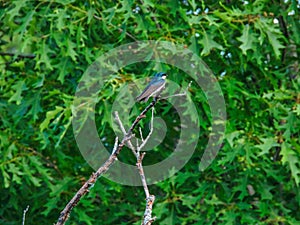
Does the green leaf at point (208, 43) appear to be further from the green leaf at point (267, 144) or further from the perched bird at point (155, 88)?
the perched bird at point (155, 88)

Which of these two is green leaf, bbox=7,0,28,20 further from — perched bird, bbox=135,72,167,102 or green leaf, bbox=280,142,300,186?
perched bird, bbox=135,72,167,102

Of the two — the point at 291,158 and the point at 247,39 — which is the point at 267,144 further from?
the point at 247,39

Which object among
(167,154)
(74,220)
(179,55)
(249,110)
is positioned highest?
(179,55)

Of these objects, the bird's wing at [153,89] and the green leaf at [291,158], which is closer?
the bird's wing at [153,89]

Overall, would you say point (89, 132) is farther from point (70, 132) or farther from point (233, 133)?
point (233, 133)

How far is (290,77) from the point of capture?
4.95 metres

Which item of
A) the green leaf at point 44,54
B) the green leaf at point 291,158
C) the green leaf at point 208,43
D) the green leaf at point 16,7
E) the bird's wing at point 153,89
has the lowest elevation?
the green leaf at point 291,158

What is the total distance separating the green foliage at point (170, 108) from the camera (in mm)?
4305

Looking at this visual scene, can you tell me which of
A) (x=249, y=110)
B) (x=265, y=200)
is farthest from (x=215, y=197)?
(x=249, y=110)

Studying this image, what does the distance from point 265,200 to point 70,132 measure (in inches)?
58.8

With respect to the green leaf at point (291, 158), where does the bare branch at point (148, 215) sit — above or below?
above

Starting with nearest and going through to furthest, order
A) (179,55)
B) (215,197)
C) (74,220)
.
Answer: (179,55) < (215,197) < (74,220)

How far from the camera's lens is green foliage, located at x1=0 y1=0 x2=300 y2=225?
14.1ft

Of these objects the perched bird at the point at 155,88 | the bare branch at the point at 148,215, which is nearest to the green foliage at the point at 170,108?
the perched bird at the point at 155,88
